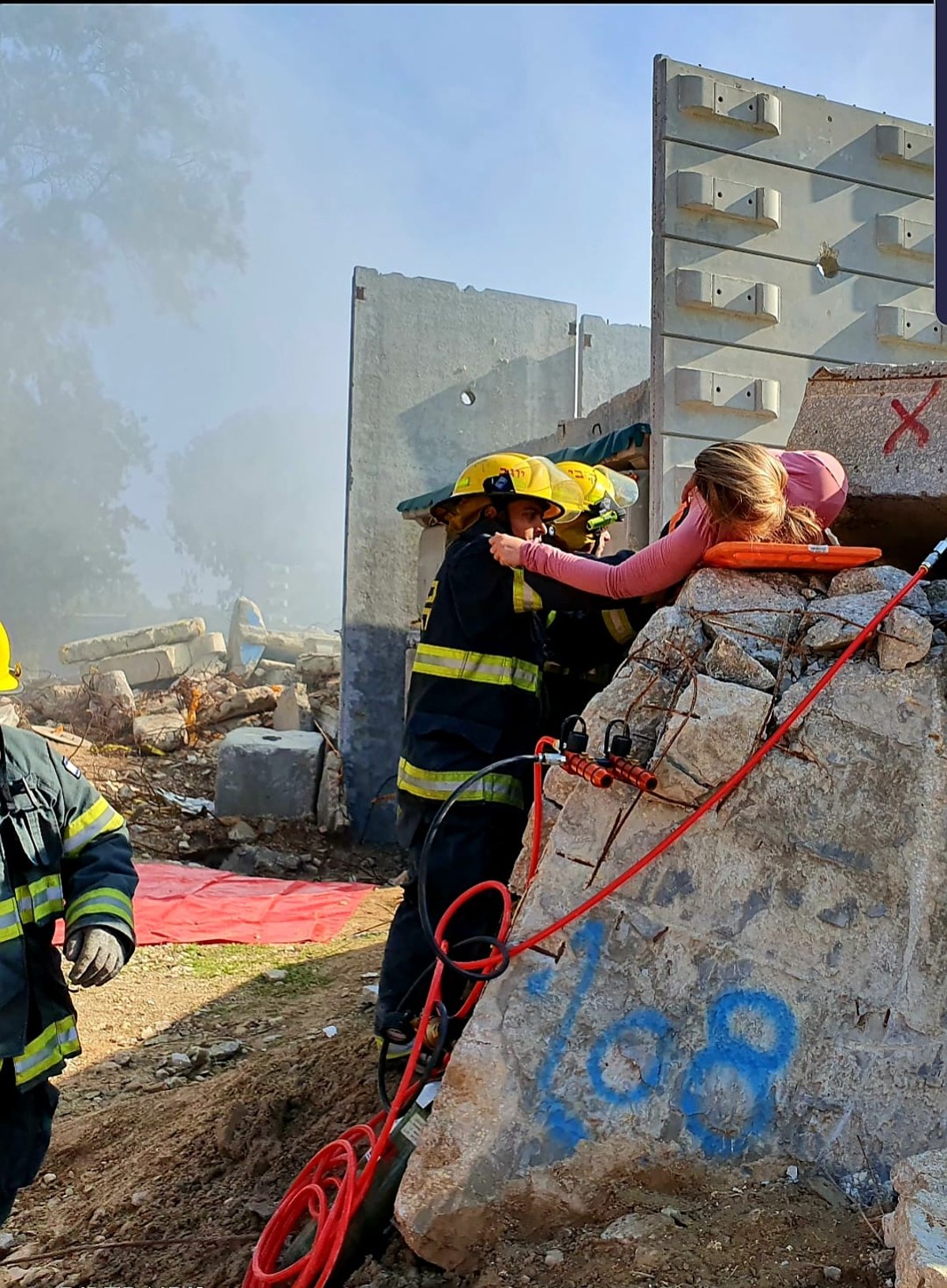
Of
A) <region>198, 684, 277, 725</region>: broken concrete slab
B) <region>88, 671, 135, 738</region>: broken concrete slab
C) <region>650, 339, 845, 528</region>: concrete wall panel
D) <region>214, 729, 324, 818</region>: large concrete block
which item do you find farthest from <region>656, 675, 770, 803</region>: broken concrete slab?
<region>88, 671, 135, 738</region>: broken concrete slab

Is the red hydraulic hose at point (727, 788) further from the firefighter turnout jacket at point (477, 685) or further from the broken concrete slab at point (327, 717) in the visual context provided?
the broken concrete slab at point (327, 717)

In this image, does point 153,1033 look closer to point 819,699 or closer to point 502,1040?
point 502,1040

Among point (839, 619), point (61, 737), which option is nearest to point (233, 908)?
point (839, 619)

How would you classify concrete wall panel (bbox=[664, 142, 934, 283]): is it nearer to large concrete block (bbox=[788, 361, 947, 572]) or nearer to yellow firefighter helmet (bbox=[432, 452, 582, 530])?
large concrete block (bbox=[788, 361, 947, 572])

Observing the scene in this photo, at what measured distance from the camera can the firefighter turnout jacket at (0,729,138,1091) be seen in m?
2.36

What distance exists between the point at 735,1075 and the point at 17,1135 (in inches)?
64.9

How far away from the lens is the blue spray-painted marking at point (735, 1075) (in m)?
2.21

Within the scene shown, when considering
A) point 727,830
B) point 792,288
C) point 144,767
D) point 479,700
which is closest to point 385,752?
point 144,767

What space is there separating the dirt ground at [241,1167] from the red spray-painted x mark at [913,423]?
1.98 m

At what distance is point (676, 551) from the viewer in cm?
264

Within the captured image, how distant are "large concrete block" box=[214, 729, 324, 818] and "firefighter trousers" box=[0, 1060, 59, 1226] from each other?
742 centimetres

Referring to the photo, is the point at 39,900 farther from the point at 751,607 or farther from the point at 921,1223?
the point at 921,1223

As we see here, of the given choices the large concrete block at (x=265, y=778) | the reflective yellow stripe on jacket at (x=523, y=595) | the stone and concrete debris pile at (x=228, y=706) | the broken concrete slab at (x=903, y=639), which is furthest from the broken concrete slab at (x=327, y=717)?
the broken concrete slab at (x=903, y=639)

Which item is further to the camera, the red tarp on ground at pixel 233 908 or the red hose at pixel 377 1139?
the red tarp on ground at pixel 233 908
